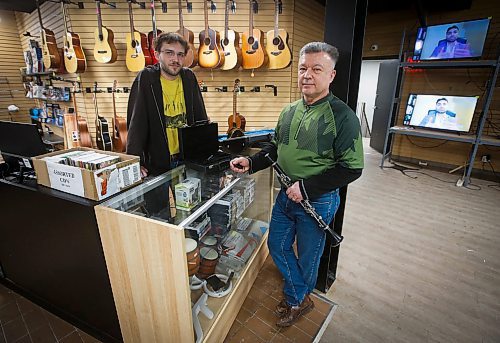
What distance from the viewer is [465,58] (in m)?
4.09

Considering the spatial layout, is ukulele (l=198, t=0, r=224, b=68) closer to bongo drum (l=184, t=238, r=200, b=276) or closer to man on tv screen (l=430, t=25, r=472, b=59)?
bongo drum (l=184, t=238, r=200, b=276)

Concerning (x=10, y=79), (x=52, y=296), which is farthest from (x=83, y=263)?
(x=10, y=79)

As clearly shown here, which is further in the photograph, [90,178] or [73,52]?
[73,52]

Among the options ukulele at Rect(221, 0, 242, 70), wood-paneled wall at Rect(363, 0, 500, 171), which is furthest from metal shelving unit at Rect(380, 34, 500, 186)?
ukulele at Rect(221, 0, 242, 70)

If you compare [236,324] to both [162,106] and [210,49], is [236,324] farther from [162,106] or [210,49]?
[210,49]

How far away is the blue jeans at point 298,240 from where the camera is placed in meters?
1.50

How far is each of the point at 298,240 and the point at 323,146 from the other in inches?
24.3

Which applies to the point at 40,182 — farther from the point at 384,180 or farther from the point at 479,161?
the point at 479,161

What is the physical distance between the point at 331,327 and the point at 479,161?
4.86 metres

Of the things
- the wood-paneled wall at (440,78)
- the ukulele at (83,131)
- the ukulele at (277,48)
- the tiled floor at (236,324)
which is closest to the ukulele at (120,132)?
the ukulele at (83,131)

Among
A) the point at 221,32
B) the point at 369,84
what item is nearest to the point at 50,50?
the point at 221,32

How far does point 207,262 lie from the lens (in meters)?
1.65

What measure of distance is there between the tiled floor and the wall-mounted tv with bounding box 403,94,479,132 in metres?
4.18

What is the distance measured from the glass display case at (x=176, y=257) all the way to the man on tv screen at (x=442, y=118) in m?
4.32
